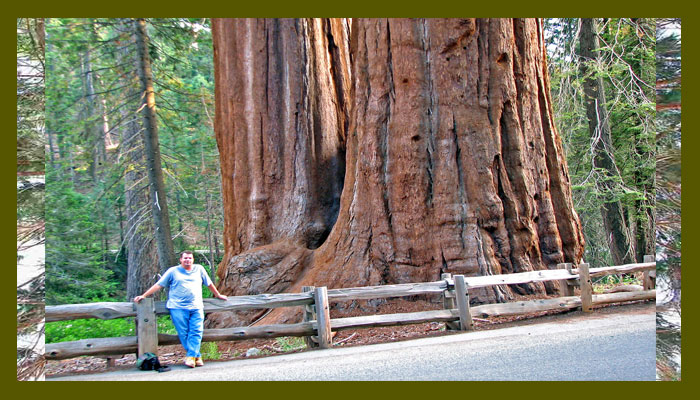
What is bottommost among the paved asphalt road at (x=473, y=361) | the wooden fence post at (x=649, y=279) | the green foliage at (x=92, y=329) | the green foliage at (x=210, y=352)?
the green foliage at (x=92, y=329)

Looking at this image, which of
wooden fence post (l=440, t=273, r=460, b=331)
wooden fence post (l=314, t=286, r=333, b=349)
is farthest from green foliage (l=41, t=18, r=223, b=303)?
wooden fence post (l=440, t=273, r=460, b=331)

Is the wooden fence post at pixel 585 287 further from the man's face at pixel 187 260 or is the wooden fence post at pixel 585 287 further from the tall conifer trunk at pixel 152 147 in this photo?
the tall conifer trunk at pixel 152 147

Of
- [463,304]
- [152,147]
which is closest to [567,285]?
[463,304]

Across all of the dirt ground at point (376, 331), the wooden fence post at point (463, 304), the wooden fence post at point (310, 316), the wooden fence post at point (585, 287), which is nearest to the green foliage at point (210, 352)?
the dirt ground at point (376, 331)

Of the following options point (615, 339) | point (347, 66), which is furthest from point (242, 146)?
point (615, 339)

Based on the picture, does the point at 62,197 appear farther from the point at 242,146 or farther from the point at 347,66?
the point at 347,66

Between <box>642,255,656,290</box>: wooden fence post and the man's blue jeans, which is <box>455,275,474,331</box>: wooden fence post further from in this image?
<box>642,255,656,290</box>: wooden fence post

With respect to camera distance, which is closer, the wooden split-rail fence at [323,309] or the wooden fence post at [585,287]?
the wooden split-rail fence at [323,309]

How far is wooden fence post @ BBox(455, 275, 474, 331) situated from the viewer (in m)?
8.02

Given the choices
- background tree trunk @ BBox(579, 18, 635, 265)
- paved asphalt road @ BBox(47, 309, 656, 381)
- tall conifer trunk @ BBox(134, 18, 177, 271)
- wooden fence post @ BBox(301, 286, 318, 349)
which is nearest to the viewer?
paved asphalt road @ BBox(47, 309, 656, 381)

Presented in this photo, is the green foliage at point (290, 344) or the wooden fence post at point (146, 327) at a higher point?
the wooden fence post at point (146, 327)

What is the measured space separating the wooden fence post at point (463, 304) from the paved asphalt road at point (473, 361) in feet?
1.21

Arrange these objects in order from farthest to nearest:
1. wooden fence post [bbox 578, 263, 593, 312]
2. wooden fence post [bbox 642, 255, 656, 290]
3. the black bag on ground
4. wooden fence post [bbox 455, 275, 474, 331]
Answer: wooden fence post [bbox 642, 255, 656, 290] → wooden fence post [bbox 578, 263, 593, 312] → wooden fence post [bbox 455, 275, 474, 331] → the black bag on ground

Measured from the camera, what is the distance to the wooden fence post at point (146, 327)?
669cm
